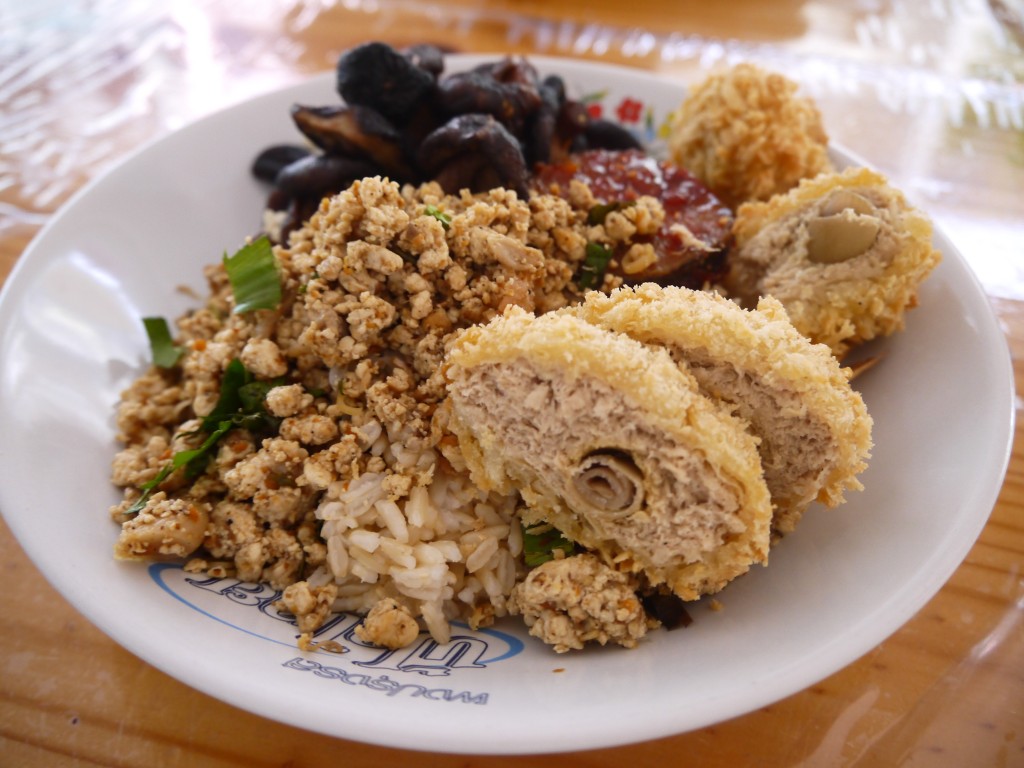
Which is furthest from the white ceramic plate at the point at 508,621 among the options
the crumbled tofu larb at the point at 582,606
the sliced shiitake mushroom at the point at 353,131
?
the sliced shiitake mushroom at the point at 353,131

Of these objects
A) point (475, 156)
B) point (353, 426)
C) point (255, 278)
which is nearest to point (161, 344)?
point (255, 278)

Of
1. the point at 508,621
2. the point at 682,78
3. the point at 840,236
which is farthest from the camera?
the point at 682,78

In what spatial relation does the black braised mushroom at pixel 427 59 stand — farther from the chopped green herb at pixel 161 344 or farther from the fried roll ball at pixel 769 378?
the fried roll ball at pixel 769 378

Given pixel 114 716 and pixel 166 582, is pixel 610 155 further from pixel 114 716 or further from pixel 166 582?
pixel 114 716

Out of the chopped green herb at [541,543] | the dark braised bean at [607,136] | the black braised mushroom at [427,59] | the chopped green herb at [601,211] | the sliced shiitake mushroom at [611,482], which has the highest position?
the black braised mushroom at [427,59]

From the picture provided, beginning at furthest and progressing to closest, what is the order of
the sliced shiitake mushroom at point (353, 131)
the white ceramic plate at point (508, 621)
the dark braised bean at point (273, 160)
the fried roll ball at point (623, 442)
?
the dark braised bean at point (273, 160)
the sliced shiitake mushroom at point (353, 131)
the fried roll ball at point (623, 442)
the white ceramic plate at point (508, 621)

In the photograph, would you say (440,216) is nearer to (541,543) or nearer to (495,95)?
(495,95)
